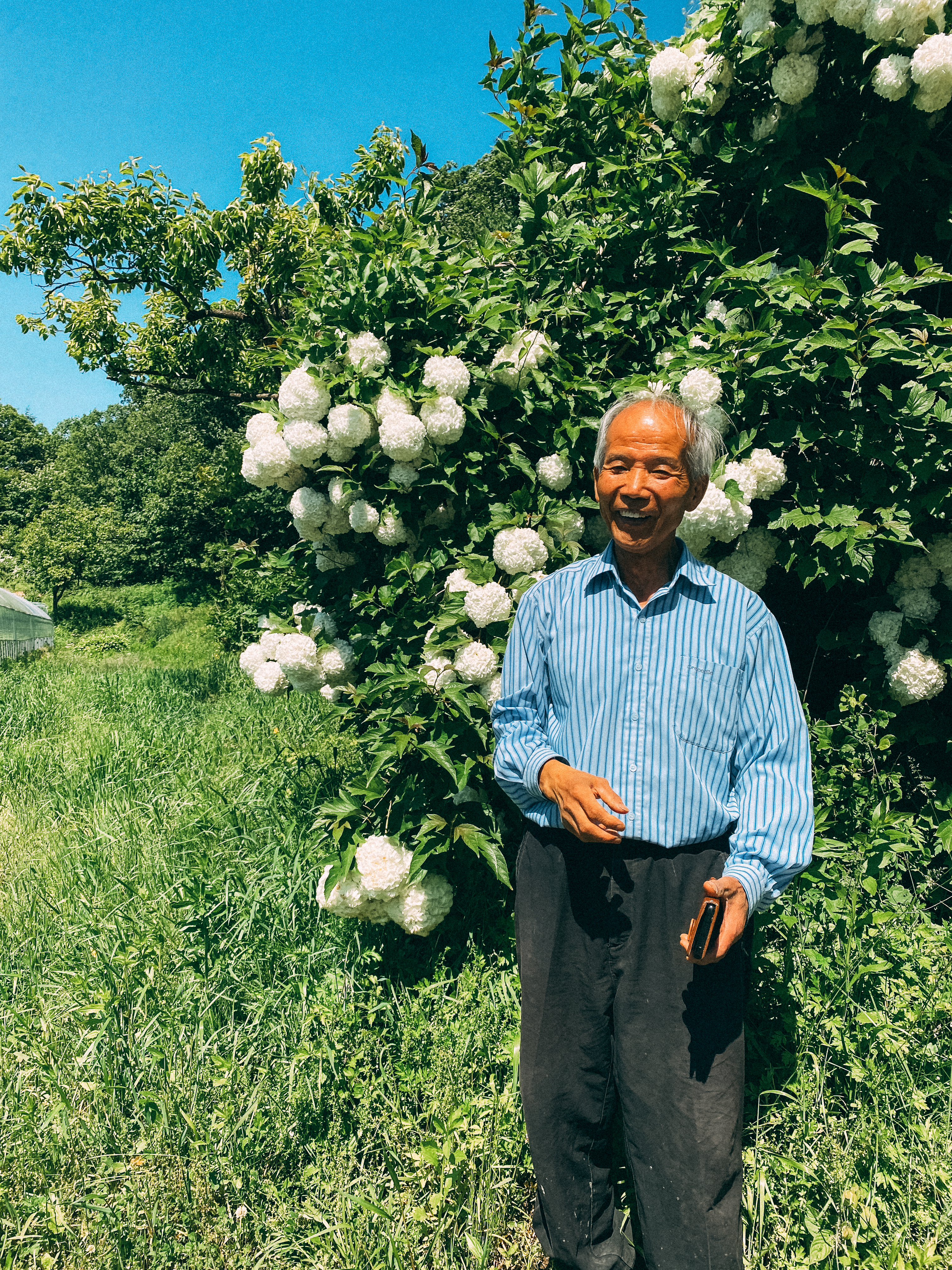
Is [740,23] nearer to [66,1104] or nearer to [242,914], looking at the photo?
[242,914]

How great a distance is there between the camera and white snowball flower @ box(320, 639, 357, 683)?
3160 millimetres

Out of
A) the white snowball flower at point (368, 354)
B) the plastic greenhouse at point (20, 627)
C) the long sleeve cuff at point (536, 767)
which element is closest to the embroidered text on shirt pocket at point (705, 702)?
the long sleeve cuff at point (536, 767)

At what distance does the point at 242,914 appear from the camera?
3234mm

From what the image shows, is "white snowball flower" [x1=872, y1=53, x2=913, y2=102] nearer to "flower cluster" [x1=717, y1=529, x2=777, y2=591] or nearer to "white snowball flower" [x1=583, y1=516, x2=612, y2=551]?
"flower cluster" [x1=717, y1=529, x2=777, y2=591]

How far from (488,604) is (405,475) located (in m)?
0.60

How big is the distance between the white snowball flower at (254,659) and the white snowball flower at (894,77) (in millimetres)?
2980

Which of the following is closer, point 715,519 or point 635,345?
point 715,519

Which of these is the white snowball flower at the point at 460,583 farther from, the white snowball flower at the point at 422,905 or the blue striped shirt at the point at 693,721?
the white snowball flower at the point at 422,905

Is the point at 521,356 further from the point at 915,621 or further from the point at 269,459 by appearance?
the point at 915,621

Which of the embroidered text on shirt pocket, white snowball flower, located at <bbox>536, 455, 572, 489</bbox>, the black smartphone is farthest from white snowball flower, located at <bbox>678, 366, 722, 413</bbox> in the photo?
the black smartphone

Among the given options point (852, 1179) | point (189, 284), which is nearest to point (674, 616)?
point (852, 1179)

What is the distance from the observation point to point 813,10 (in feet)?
8.17

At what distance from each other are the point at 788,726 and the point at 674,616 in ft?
1.07

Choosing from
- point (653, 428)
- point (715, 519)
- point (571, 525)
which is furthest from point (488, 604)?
point (653, 428)
